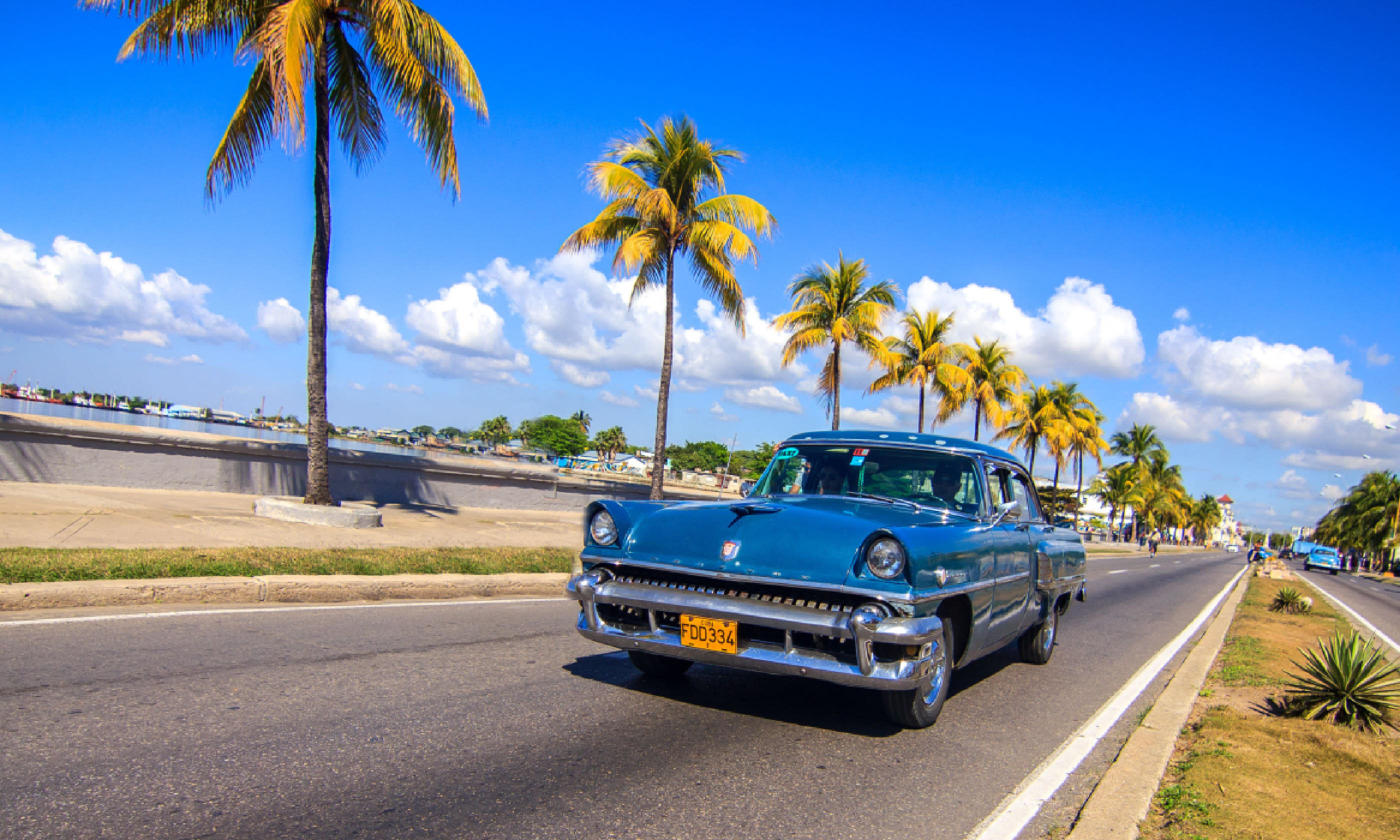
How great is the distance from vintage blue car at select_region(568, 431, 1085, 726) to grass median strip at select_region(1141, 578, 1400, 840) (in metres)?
1.22

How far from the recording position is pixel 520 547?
12352 millimetres

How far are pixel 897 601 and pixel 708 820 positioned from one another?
1.37 meters

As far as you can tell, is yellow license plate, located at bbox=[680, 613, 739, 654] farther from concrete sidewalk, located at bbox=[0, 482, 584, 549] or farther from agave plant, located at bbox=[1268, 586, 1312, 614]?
agave plant, located at bbox=[1268, 586, 1312, 614]

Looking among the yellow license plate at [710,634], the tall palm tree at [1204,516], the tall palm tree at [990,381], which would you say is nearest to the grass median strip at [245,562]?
the yellow license plate at [710,634]

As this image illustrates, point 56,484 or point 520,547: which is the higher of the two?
point 56,484

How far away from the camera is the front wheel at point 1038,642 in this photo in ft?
24.0

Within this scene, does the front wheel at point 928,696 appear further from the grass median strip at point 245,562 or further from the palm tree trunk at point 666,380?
the palm tree trunk at point 666,380

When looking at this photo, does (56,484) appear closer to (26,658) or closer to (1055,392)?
(26,658)

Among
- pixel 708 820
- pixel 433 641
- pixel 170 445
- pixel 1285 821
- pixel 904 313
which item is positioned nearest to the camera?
pixel 708 820

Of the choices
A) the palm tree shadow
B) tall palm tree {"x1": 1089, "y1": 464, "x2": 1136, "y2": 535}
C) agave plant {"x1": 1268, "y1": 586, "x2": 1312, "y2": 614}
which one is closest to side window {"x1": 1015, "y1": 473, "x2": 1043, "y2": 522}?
the palm tree shadow

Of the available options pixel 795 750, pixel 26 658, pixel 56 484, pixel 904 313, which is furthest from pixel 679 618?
pixel 904 313

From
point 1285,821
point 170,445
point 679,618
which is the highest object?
point 170,445

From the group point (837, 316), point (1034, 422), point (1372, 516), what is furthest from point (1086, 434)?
point (1372, 516)

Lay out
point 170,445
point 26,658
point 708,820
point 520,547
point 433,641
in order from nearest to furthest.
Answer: point 708,820
point 26,658
point 433,641
point 520,547
point 170,445
